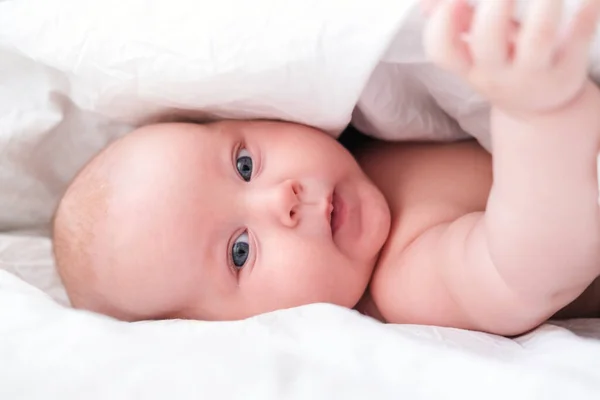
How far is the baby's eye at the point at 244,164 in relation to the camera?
2.94 ft

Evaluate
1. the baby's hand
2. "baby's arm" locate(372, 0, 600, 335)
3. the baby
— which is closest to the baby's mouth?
the baby

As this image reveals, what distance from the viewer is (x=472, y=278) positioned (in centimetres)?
75

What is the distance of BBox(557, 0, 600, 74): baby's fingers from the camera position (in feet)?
1.73

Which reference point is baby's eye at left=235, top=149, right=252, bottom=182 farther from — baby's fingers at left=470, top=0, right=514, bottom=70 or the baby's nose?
baby's fingers at left=470, top=0, right=514, bottom=70

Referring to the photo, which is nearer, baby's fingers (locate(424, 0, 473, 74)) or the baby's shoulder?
baby's fingers (locate(424, 0, 473, 74))

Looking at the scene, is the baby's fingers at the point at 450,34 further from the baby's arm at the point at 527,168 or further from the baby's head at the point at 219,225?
the baby's head at the point at 219,225

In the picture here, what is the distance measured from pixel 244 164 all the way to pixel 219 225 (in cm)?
9

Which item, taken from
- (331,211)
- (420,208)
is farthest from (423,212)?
(331,211)

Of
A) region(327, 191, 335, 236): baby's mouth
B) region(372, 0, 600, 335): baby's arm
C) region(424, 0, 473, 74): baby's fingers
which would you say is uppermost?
region(424, 0, 473, 74): baby's fingers

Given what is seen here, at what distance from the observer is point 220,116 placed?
0.93m

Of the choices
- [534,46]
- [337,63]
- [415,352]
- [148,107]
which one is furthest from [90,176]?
[534,46]

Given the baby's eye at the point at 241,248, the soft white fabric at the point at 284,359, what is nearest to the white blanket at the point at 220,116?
the soft white fabric at the point at 284,359

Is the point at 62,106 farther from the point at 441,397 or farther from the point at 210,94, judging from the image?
the point at 441,397

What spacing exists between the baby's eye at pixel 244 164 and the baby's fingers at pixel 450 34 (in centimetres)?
38
